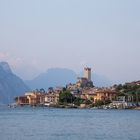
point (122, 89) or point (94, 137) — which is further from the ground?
point (122, 89)

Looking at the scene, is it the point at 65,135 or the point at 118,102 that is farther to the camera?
the point at 118,102

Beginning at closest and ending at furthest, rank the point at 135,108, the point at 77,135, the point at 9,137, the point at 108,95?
the point at 9,137 < the point at 77,135 < the point at 135,108 < the point at 108,95

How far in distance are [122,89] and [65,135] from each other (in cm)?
15031

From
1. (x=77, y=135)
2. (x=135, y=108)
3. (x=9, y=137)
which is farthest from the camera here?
(x=135, y=108)

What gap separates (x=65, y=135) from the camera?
47.0 meters

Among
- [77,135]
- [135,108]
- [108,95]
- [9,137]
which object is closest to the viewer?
[9,137]

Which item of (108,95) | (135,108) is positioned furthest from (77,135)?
(108,95)

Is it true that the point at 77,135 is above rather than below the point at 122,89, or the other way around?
below

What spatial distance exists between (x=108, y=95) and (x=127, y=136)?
13854 centimetres

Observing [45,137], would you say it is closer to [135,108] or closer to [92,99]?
[135,108]

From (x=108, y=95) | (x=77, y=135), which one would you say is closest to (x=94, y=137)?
(x=77, y=135)

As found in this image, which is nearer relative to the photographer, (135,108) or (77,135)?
(77,135)

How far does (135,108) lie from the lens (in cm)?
16288

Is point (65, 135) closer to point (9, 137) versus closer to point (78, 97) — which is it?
point (9, 137)
